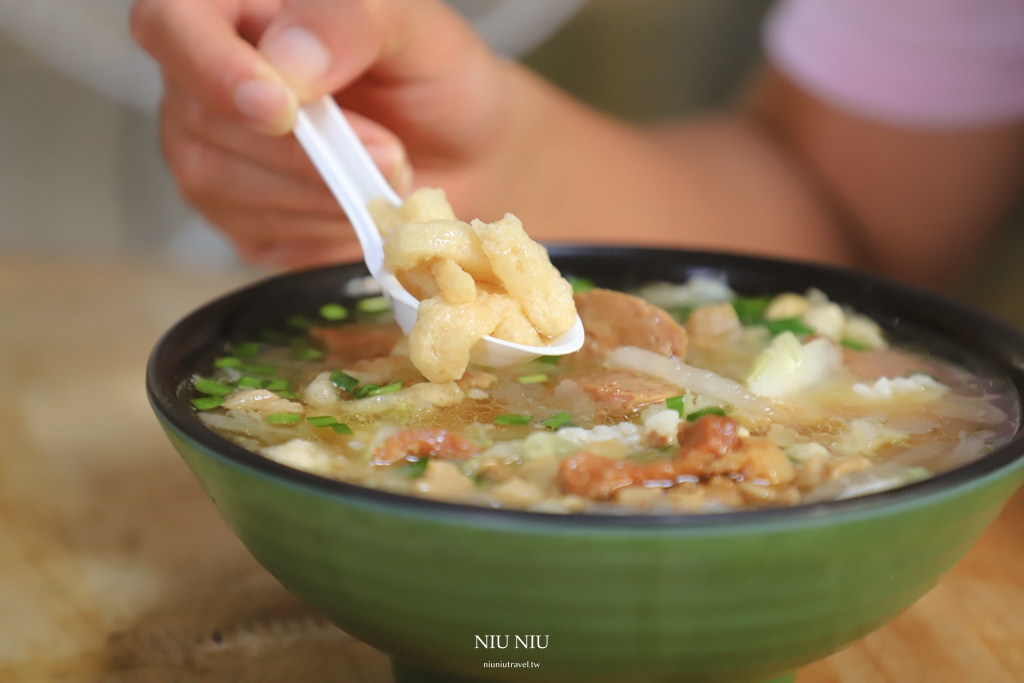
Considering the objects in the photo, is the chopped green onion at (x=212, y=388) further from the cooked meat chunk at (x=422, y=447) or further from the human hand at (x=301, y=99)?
the human hand at (x=301, y=99)

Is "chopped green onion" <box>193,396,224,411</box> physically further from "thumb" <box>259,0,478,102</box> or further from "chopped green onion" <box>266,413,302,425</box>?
"thumb" <box>259,0,478,102</box>

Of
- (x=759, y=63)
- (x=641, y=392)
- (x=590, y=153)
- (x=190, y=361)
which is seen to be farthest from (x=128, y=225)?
(x=641, y=392)

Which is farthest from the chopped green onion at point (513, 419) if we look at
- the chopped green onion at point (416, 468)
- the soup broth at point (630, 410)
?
the chopped green onion at point (416, 468)

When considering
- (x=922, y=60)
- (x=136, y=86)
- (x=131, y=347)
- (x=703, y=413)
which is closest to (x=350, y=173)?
(x=703, y=413)

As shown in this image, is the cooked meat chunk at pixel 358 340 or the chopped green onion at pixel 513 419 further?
the cooked meat chunk at pixel 358 340

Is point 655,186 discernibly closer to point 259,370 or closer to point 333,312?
point 333,312

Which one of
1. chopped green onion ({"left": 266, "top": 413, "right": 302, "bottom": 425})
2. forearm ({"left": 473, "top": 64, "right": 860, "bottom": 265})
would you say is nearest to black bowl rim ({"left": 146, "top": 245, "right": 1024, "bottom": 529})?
chopped green onion ({"left": 266, "top": 413, "right": 302, "bottom": 425})
